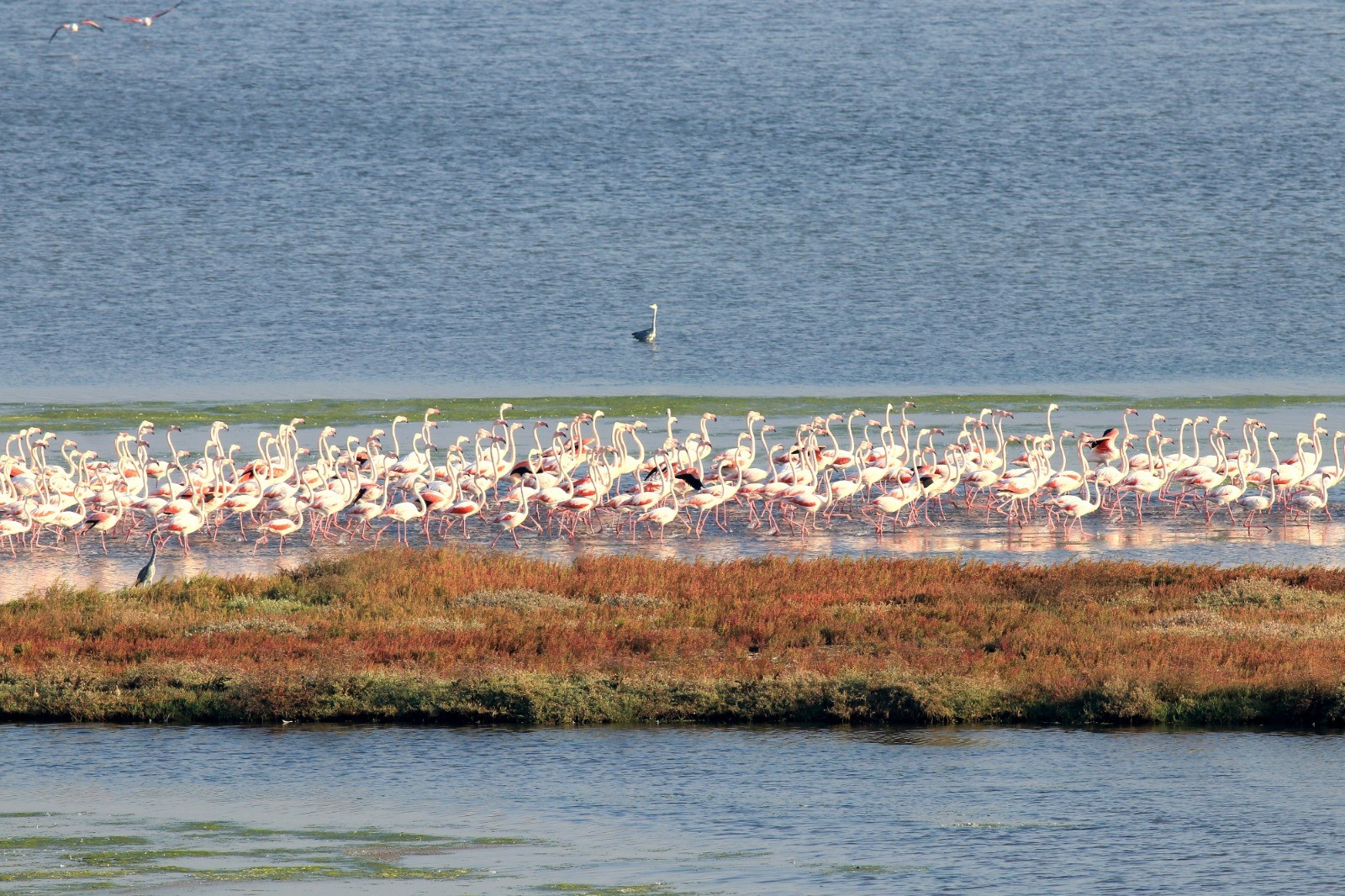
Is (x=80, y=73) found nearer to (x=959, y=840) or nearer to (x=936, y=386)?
(x=936, y=386)

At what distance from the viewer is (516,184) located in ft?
256

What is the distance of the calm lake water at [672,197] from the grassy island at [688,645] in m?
31.0

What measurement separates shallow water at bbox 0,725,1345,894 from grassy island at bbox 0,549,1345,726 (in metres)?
0.33

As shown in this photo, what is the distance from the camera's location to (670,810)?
13.2m

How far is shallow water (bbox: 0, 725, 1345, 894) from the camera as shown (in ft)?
38.4

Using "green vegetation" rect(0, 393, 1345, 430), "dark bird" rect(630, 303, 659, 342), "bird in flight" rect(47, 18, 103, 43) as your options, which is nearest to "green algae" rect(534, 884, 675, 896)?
"green vegetation" rect(0, 393, 1345, 430)

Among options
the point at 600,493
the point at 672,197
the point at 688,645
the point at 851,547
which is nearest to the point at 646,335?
the point at 672,197

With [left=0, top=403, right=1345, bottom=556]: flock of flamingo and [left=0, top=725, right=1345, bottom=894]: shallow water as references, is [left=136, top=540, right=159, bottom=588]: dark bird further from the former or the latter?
[left=0, top=725, right=1345, bottom=894]: shallow water

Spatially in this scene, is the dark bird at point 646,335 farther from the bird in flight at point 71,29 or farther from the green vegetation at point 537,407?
the bird in flight at point 71,29

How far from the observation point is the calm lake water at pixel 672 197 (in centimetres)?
5869

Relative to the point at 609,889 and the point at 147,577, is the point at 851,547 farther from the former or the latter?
the point at 609,889

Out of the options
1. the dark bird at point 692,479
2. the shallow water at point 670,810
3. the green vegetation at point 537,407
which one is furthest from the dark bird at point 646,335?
the shallow water at point 670,810

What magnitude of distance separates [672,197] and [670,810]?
65.4 metres

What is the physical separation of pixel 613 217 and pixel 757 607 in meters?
58.0
